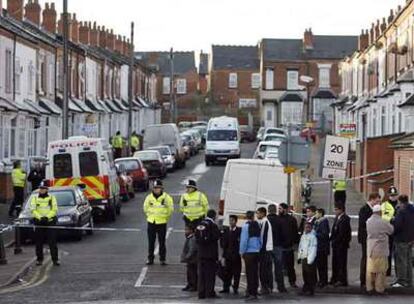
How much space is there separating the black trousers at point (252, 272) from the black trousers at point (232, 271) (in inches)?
15.2

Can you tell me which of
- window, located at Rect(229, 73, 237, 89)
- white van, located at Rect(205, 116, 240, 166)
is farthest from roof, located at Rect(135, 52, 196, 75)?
white van, located at Rect(205, 116, 240, 166)

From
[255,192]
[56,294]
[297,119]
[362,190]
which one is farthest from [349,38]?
[56,294]

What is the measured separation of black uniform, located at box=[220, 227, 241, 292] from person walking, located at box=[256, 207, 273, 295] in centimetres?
43

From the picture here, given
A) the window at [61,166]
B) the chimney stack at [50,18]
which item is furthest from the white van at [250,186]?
the chimney stack at [50,18]

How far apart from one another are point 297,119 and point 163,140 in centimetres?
4147

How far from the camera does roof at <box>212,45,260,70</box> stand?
389 feet

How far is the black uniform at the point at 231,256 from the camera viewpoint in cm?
1961

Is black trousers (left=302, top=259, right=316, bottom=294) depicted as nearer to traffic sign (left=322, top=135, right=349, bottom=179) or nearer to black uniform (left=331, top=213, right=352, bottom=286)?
black uniform (left=331, top=213, right=352, bottom=286)

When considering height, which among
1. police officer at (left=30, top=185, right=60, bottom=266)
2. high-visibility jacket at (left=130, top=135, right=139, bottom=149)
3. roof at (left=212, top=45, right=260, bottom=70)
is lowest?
police officer at (left=30, top=185, right=60, bottom=266)

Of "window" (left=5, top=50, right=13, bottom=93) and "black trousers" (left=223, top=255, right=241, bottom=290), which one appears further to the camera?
"window" (left=5, top=50, right=13, bottom=93)

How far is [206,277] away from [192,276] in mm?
633

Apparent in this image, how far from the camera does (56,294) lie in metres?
19.1

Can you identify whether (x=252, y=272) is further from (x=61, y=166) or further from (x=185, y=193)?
(x=61, y=166)

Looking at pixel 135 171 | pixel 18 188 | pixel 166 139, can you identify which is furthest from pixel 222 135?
pixel 18 188
